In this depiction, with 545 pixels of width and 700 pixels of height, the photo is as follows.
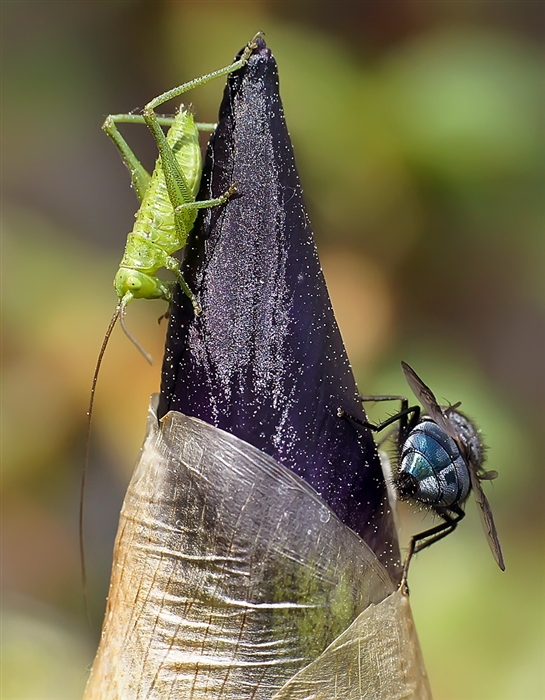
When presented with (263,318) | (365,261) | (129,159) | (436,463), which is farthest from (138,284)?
(365,261)

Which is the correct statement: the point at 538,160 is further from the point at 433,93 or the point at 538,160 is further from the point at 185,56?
the point at 185,56

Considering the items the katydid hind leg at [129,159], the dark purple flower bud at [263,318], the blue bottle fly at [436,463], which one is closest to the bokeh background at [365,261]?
the katydid hind leg at [129,159]

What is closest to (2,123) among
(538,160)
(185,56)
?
(185,56)

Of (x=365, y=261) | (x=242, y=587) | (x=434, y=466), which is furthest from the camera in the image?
(x=365, y=261)

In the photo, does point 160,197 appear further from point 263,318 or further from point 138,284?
point 263,318

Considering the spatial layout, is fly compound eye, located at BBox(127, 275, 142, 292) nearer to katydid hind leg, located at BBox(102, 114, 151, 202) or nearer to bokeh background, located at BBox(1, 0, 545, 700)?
katydid hind leg, located at BBox(102, 114, 151, 202)

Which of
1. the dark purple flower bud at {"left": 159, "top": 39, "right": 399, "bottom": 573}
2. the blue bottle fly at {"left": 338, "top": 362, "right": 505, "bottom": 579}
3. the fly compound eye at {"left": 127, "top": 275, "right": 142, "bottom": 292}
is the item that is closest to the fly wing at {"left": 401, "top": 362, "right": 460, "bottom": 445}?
the blue bottle fly at {"left": 338, "top": 362, "right": 505, "bottom": 579}

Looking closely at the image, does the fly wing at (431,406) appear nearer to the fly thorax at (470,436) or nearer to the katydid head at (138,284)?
the fly thorax at (470,436)
